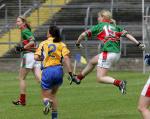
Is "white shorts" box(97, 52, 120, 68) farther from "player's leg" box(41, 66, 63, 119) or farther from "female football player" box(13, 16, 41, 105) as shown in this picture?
"player's leg" box(41, 66, 63, 119)

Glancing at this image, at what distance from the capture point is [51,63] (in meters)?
13.4

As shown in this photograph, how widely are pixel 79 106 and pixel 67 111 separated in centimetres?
103

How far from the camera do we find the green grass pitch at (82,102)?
49.1 feet

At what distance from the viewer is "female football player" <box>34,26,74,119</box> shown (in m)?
13.3

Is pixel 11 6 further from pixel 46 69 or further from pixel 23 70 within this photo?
pixel 46 69

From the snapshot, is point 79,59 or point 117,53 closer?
point 117,53

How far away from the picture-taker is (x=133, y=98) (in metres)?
18.4

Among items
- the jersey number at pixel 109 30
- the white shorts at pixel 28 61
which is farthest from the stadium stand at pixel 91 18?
the jersey number at pixel 109 30

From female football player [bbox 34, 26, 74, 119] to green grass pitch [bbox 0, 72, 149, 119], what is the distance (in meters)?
1.31

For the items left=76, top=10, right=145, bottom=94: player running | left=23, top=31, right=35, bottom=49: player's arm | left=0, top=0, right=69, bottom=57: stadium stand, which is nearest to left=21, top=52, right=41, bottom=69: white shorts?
left=23, top=31, right=35, bottom=49: player's arm

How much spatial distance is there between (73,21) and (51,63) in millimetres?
24558

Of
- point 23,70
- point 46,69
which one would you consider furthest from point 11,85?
point 46,69

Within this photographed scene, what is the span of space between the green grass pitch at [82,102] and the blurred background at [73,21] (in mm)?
9604

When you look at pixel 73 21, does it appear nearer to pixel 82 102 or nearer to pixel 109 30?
pixel 82 102
